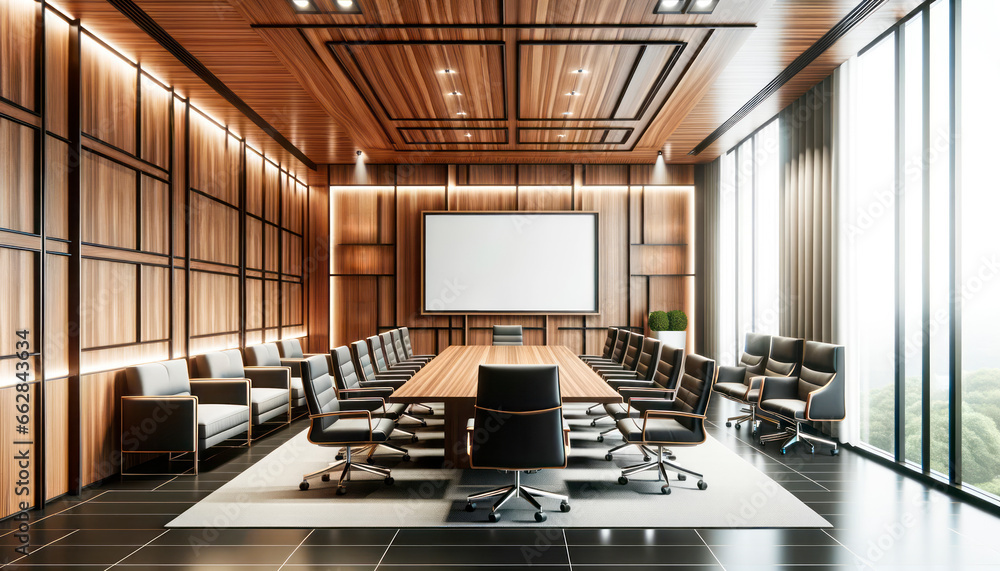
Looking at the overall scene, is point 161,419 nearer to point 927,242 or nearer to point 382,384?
point 382,384

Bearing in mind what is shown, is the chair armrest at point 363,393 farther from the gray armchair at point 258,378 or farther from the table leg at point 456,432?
the gray armchair at point 258,378

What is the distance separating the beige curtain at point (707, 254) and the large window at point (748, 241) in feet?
0.54

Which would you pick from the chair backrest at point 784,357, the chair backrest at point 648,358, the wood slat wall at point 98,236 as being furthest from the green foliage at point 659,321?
the wood slat wall at point 98,236

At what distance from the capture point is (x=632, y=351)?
607 cm

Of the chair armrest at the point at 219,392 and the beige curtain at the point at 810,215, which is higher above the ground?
the beige curtain at the point at 810,215

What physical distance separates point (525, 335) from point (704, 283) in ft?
10.1

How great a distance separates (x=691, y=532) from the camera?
327 cm

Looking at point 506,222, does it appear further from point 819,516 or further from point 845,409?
point 819,516

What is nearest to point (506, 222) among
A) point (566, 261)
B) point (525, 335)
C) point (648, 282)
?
point (566, 261)

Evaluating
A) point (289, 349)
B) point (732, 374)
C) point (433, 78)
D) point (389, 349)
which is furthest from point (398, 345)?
point (732, 374)

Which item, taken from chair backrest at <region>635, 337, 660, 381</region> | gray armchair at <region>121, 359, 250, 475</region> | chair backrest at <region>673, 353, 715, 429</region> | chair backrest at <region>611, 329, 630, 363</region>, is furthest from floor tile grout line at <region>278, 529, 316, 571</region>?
chair backrest at <region>611, 329, 630, 363</region>

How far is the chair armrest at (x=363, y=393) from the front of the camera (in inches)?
178

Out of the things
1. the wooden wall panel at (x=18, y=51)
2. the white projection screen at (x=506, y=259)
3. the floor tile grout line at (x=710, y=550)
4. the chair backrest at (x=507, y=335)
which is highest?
the wooden wall panel at (x=18, y=51)

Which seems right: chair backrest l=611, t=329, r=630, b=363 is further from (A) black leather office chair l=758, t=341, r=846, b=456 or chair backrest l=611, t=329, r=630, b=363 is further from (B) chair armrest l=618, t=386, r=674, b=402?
(B) chair armrest l=618, t=386, r=674, b=402
